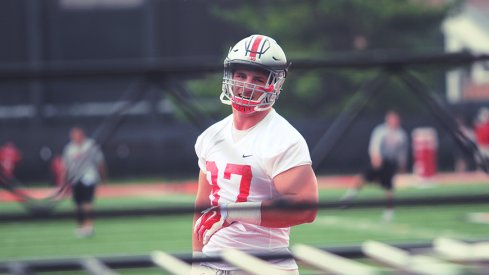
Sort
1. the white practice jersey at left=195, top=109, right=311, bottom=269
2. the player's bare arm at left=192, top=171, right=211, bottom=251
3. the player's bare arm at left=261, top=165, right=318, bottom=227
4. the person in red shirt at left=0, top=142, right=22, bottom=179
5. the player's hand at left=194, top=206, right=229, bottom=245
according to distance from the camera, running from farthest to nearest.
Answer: the person in red shirt at left=0, top=142, right=22, bottom=179
the player's bare arm at left=192, top=171, right=211, bottom=251
the player's hand at left=194, top=206, right=229, bottom=245
the white practice jersey at left=195, top=109, right=311, bottom=269
the player's bare arm at left=261, top=165, right=318, bottom=227

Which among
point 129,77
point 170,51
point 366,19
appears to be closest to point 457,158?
point 366,19

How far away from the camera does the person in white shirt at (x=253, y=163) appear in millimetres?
4113

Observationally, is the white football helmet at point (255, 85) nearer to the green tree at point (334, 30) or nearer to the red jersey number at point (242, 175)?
the red jersey number at point (242, 175)

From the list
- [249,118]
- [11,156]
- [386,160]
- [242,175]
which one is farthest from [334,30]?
[242,175]

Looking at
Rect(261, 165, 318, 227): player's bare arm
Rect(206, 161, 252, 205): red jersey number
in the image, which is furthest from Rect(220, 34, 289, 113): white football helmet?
Rect(261, 165, 318, 227): player's bare arm

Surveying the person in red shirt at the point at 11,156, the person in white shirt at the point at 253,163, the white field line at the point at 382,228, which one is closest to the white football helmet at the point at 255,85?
the person in white shirt at the point at 253,163

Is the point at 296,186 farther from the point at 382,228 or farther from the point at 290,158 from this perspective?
the point at 382,228

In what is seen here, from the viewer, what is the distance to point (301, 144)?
13.6 feet

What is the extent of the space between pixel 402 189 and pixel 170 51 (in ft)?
39.3

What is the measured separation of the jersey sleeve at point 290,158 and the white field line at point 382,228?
9.34 metres

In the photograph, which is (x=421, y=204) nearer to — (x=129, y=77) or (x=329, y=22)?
(x=129, y=77)

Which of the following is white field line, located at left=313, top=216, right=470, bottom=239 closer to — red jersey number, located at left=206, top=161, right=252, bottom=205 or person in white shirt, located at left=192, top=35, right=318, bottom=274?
person in white shirt, located at left=192, top=35, right=318, bottom=274

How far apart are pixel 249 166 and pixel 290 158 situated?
0.21 meters

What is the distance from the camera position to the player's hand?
4.28 m
